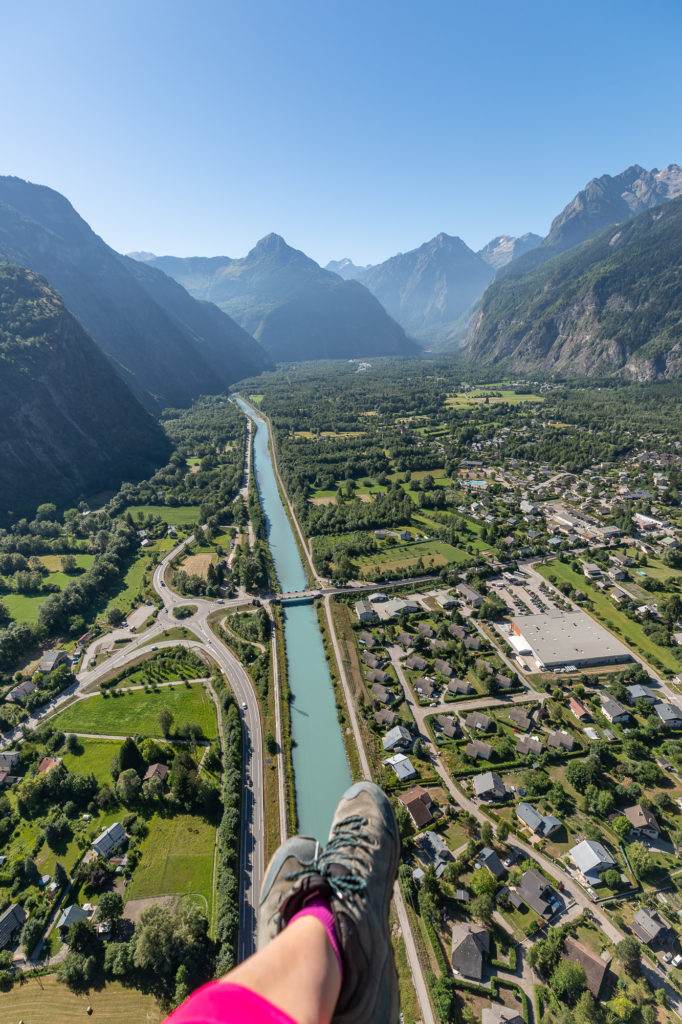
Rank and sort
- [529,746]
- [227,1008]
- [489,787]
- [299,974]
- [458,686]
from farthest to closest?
[458,686]
[529,746]
[489,787]
[299,974]
[227,1008]

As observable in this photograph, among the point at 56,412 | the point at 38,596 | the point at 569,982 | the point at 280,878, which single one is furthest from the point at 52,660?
the point at 56,412

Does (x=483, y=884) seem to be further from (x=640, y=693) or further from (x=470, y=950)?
(x=640, y=693)

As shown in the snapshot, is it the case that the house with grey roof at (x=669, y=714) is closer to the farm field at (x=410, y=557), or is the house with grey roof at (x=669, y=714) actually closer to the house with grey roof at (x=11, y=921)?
the farm field at (x=410, y=557)

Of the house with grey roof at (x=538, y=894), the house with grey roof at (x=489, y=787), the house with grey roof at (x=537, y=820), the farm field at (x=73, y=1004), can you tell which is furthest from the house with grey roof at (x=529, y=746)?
the farm field at (x=73, y=1004)

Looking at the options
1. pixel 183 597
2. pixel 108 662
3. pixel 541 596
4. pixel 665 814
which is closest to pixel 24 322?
pixel 183 597

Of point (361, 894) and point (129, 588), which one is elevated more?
point (361, 894)

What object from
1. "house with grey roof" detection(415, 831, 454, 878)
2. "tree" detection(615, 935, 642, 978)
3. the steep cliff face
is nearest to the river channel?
"house with grey roof" detection(415, 831, 454, 878)

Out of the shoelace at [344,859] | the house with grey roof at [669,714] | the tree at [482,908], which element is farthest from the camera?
the house with grey roof at [669,714]

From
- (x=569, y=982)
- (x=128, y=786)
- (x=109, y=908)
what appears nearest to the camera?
(x=569, y=982)
